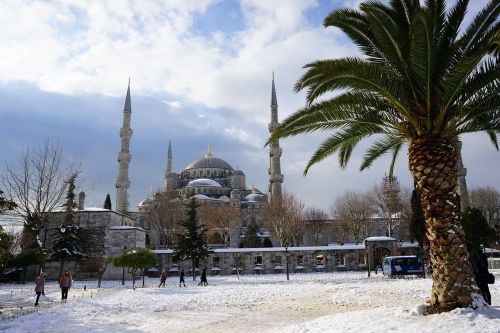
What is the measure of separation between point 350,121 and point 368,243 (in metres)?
25.8

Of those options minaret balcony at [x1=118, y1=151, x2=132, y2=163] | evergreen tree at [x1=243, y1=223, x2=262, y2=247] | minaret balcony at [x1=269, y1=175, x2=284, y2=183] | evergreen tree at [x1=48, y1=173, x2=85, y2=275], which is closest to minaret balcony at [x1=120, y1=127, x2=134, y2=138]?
minaret balcony at [x1=118, y1=151, x2=132, y2=163]

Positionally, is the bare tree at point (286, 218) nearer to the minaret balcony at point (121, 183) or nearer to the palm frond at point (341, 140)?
the minaret balcony at point (121, 183)

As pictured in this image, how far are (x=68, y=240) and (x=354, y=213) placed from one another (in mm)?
29719

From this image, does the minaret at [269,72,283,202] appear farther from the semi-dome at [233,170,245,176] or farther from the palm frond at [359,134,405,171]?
the palm frond at [359,134,405,171]

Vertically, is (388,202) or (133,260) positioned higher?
(388,202)

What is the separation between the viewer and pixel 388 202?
4275 centimetres

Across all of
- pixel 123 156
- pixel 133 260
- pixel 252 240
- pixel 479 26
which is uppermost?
pixel 123 156

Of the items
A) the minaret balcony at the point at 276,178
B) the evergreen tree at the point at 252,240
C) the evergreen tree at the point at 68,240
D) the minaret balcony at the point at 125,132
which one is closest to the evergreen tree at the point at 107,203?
the minaret balcony at the point at 125,132

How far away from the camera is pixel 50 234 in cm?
3331

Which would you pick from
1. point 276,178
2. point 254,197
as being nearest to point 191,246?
point 276,178

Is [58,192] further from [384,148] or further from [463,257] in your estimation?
[463,257]

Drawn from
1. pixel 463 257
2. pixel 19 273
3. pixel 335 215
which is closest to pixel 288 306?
pixel 463 257

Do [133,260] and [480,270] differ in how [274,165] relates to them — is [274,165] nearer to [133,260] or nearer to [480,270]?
[133,260]

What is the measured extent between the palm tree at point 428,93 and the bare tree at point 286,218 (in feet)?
105
